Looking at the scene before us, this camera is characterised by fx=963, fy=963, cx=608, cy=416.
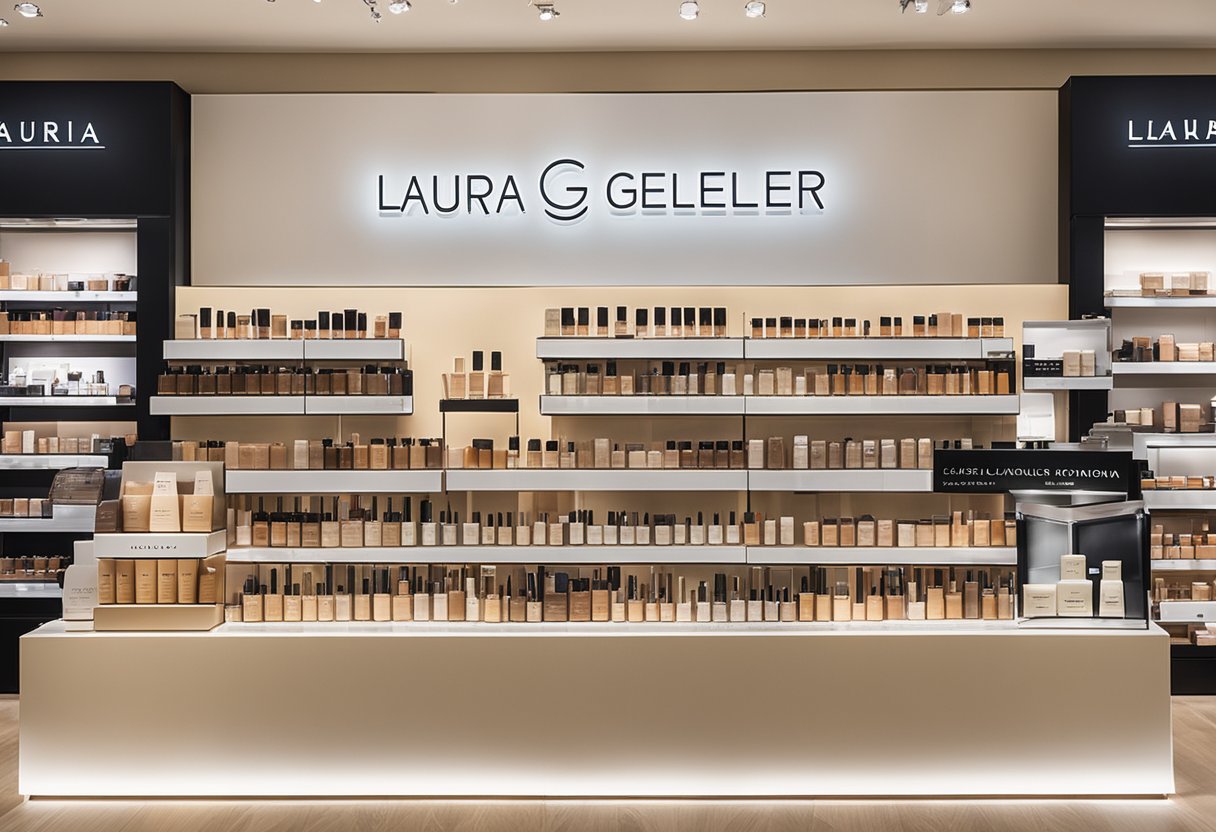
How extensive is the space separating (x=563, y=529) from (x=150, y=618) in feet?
5.62

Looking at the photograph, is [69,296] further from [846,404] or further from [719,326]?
[846,404]

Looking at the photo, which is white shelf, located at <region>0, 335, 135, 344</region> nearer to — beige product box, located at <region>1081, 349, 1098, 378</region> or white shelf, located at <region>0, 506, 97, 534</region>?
white shelf, located at <region>0, 506, 97, 534</region>

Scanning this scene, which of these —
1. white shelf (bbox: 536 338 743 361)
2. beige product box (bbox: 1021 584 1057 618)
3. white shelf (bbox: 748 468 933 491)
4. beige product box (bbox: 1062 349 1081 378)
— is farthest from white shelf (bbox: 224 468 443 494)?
beige product box (bbox: 1062 349 1081 378)

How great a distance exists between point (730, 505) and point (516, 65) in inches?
105

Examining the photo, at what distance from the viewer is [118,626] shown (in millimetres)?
3775

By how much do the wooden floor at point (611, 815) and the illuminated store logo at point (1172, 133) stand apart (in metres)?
3.17

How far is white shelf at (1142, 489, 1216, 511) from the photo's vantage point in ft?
16.3

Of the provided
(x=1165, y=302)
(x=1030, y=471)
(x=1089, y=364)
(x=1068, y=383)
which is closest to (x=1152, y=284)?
(x=1165, y=302)

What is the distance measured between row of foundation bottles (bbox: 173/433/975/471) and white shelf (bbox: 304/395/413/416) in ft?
0.64

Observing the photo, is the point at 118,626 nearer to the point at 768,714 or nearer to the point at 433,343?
the point at 433,343

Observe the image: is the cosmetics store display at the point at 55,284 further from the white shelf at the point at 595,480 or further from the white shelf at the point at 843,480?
A: the white shelf at the point at 843,480

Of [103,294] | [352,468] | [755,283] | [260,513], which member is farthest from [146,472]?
[755,283]

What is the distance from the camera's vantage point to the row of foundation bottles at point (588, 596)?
3900 mm

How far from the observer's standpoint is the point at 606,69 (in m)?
5.27
